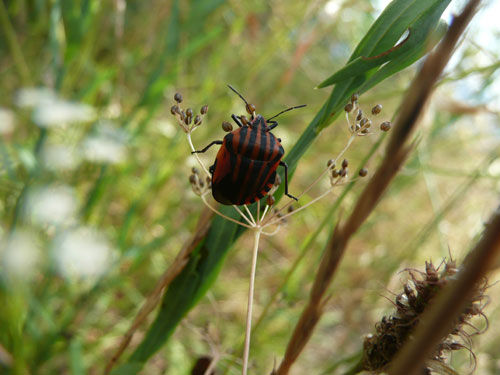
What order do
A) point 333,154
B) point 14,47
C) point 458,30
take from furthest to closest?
point 333,154, point 14,47, point 458,30

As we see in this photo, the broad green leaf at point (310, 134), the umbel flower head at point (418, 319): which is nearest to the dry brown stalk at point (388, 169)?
the umbel flower head at point (418, 319)

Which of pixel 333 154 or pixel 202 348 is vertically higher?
pixel 333 154

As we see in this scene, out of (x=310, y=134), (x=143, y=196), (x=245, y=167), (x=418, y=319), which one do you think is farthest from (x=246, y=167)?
(x=143, y=196)

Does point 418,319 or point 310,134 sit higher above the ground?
point 310,134

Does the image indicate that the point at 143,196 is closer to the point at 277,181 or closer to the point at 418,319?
the point at 277,181

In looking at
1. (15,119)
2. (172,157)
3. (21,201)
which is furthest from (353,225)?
(15,119)

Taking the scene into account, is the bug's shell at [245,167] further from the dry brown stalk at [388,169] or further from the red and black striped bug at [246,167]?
the dry brown stalk at [388,169]

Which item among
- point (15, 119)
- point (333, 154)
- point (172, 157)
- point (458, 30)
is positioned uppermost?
point (333, 154)

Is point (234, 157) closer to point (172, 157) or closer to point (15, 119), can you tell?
point (172, 157)
